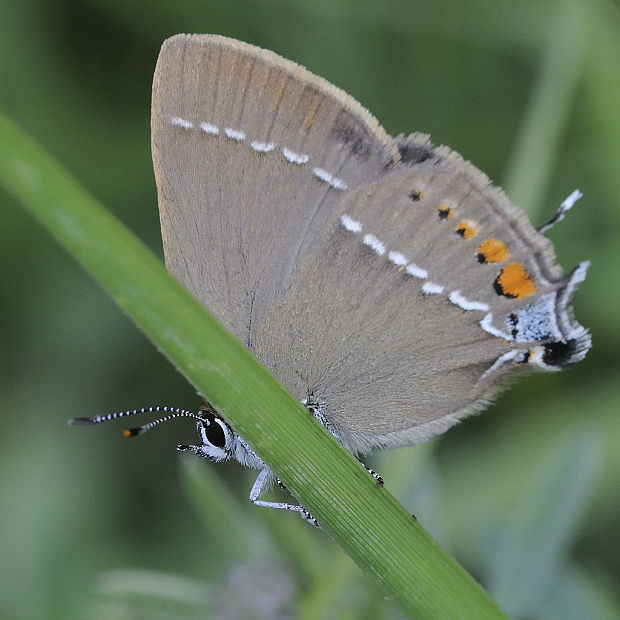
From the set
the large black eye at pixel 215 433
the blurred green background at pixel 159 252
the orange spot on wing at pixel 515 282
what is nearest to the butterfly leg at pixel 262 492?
the large black eye at pixel 215 433

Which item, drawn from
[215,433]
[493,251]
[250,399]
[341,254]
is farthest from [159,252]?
[250,399]

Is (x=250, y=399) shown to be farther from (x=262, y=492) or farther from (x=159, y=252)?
(x=159, y=252)

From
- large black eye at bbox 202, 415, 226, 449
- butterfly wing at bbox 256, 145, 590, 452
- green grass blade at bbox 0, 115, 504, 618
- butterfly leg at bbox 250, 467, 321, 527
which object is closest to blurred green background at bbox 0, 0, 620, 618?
butterfly wing at bbox 256, 145, 590, 452

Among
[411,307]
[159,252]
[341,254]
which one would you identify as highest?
[159,252]

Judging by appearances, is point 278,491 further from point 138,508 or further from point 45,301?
point 45,301

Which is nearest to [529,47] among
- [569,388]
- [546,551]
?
[569,388]

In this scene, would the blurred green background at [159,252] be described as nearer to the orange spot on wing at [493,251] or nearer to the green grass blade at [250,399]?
the orange spot on wing at [493,251]
